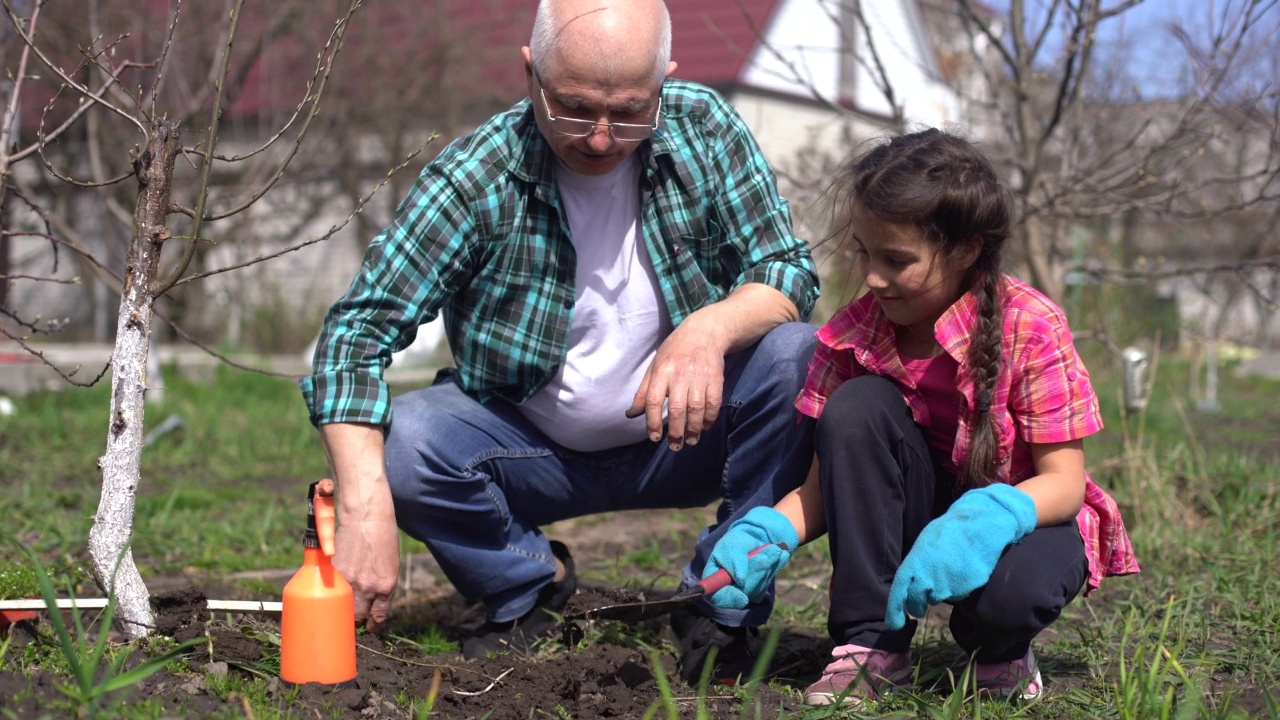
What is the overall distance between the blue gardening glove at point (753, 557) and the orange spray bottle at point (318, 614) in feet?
2.10

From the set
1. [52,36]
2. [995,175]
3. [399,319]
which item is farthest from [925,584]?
[52,36]

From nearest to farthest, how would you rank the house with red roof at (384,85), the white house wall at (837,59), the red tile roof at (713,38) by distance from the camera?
the house with red roof at (384,85), the red tile roof at (713,38), the white house wall at (837,59)

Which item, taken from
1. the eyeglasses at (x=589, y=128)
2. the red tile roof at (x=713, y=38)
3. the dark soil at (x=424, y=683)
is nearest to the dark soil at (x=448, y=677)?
the dark soil at (x=424, y=683)

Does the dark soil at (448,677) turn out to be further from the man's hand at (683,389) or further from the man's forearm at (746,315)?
the man's forearm at (746,315)

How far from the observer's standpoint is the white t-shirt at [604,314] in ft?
8.92

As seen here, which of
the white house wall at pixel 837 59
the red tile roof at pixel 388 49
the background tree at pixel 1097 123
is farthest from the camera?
the white house wall at pixel 837 59

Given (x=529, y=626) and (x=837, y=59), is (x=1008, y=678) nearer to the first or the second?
(x=529, y=626)

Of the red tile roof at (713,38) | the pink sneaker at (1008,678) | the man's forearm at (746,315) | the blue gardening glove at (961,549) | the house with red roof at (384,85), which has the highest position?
the red tile roof at (713,38)

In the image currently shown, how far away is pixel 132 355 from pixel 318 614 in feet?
1.93

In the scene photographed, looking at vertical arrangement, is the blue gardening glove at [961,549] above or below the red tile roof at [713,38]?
below

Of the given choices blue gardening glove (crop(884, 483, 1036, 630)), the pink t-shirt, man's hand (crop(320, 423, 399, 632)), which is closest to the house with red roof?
the pink t-shirt

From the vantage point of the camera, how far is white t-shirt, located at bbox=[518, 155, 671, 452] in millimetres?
2719

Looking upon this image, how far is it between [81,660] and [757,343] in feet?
4.80

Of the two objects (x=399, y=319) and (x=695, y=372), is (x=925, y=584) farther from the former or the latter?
(x=399, y=319)
